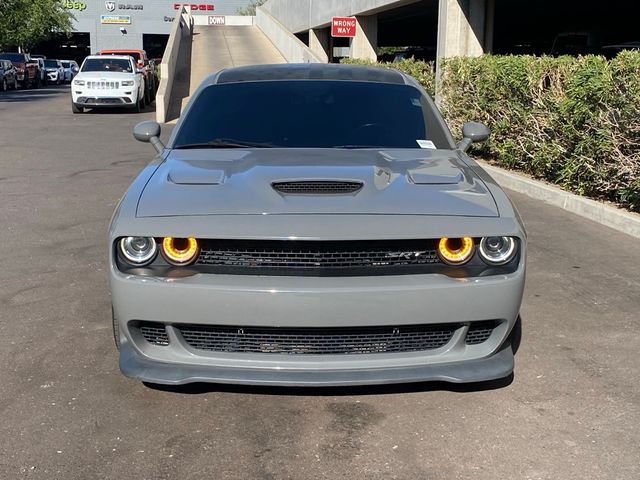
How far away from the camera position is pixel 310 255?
3396 mm

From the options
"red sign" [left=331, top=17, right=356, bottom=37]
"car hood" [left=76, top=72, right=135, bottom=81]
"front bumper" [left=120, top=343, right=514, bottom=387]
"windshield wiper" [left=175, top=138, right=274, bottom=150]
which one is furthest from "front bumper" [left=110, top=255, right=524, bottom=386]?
"red sign" [left=331, top=17, right=356, bottom=37]

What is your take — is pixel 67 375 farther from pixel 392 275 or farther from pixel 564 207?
pixel 564 207

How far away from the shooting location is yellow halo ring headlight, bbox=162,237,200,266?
11.3 feet

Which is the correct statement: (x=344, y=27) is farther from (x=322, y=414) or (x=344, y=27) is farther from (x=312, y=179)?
(x=322, y=414)

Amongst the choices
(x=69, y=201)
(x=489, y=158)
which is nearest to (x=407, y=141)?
(x=69, y=201)

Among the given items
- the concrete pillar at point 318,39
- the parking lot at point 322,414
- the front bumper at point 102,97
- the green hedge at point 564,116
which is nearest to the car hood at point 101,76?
the front bumper at point 102,97

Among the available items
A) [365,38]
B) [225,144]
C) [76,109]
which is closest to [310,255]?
[225,144]

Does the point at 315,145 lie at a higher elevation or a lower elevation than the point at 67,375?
higher

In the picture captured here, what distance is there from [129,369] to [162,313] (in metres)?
0.35

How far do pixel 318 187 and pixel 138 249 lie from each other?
902 millimetres

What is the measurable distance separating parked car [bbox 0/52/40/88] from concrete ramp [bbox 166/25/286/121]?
324 inches

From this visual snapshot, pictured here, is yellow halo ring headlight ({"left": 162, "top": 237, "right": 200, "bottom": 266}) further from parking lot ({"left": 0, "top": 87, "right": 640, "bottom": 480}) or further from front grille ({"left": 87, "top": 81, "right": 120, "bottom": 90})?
front grille ({"left": 87, "top": 81, "right": 120, "bottom": 90})

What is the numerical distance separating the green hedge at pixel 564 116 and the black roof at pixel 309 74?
3.57 metres

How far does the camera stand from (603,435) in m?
3.53
